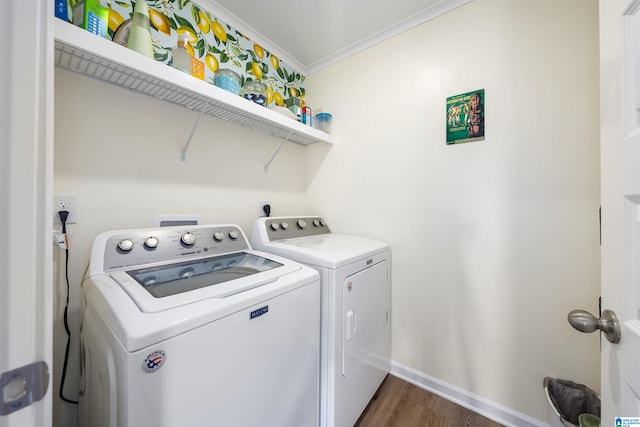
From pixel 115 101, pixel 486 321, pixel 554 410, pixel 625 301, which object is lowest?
pixel 554 410

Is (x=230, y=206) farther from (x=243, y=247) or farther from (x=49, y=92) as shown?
(x=49, y=92)

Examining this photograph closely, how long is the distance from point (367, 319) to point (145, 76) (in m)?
1.70

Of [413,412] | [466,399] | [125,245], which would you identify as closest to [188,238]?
[125,245]

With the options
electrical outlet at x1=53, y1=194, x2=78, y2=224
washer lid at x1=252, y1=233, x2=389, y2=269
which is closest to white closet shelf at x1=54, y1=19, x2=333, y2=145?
electrical outlet at x1=53, y1=194, x2=78, y2=224

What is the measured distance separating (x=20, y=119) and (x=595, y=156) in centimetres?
193

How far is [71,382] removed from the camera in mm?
1079

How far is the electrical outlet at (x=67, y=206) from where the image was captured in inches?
40.9

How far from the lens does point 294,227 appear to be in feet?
5.86

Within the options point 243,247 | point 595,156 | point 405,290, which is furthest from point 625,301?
point 243,247

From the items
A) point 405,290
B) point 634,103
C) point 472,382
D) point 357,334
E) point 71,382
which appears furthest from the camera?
point 405,290

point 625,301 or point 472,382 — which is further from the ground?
point 625,301

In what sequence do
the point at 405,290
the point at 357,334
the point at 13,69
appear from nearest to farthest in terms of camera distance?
the point at 13,69
the point at 357,334
the point at 405,290

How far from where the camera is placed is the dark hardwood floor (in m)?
1.37

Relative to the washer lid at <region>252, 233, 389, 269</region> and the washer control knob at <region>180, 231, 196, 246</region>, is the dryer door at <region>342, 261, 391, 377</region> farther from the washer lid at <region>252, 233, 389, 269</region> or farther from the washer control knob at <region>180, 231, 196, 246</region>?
the washer control knob at <region>180, 231, 196, 246</region>
